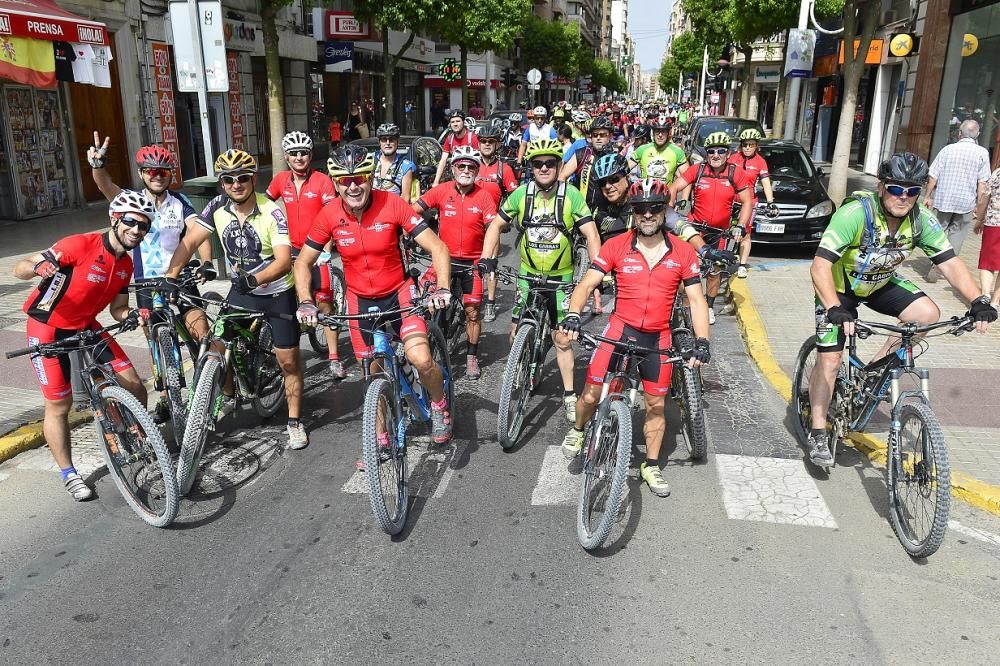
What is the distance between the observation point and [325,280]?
734 centimetres

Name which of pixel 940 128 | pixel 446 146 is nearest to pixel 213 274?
pixel 446 146

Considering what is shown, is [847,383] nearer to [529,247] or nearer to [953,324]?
[953,324]

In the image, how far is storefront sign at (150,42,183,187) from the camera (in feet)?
62.1

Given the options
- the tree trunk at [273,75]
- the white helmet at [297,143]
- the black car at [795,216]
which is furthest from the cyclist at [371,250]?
the tree trunk at [273,75]

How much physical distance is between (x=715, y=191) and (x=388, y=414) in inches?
221

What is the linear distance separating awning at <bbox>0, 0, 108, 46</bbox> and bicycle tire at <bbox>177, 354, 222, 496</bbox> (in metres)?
9.42

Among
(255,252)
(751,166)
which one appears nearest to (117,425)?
(255,252)

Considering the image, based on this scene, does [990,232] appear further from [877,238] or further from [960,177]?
[877,238]

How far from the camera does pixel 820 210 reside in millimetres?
12352

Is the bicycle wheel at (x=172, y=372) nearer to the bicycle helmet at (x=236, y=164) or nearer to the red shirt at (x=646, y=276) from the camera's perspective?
the bicycle helmet at (x=236, y=164)

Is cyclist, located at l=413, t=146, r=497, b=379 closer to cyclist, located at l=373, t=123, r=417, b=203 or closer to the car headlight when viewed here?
cyclist, located at l=373, t=123, r=417, b=203

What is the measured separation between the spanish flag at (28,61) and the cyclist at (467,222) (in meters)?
8.06

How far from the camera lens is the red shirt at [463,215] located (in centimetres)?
711

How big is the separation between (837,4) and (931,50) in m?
5.46
